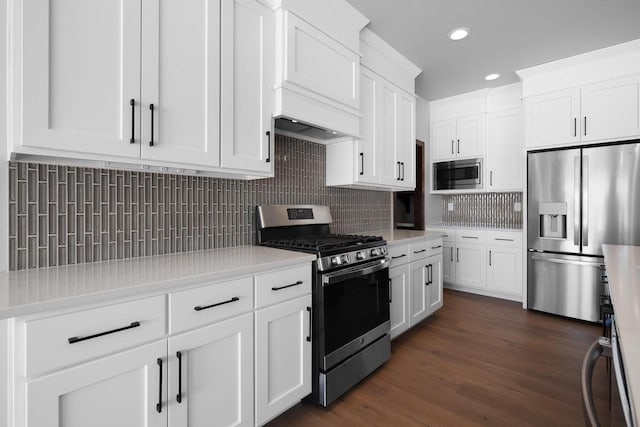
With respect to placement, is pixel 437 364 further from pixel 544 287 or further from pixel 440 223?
pixel 440 223

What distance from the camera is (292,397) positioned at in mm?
1740

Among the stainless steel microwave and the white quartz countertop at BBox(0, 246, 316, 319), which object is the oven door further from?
the stainless steel microwave

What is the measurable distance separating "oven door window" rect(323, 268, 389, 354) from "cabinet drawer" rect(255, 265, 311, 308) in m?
0.14

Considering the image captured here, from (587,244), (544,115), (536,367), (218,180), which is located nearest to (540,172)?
(544,115)

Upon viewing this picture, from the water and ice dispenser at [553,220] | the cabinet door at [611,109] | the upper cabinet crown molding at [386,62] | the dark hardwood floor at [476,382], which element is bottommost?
the dark hardwood floor at [476,382]

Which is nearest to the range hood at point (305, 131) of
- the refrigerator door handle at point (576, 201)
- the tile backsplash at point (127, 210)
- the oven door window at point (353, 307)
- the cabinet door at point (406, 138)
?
the tile backsplash at point (127, 210)

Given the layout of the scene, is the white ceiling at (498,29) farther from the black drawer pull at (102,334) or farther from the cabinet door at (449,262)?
the black drawer pull at (102,334)

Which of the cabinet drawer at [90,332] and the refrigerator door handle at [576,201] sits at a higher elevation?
the refrigerator door handle at [576,201]

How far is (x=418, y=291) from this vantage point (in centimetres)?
303

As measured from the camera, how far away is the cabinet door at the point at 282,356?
1.57 m

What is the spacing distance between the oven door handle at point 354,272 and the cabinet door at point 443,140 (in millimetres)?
2934

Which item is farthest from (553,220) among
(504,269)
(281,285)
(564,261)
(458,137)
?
(281,285)

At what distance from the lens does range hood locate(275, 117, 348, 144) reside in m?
2.25

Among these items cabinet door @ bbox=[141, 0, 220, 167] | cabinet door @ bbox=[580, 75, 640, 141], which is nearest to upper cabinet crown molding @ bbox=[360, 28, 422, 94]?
cabinet door @ bbox=[141, 0, 220, 167]
